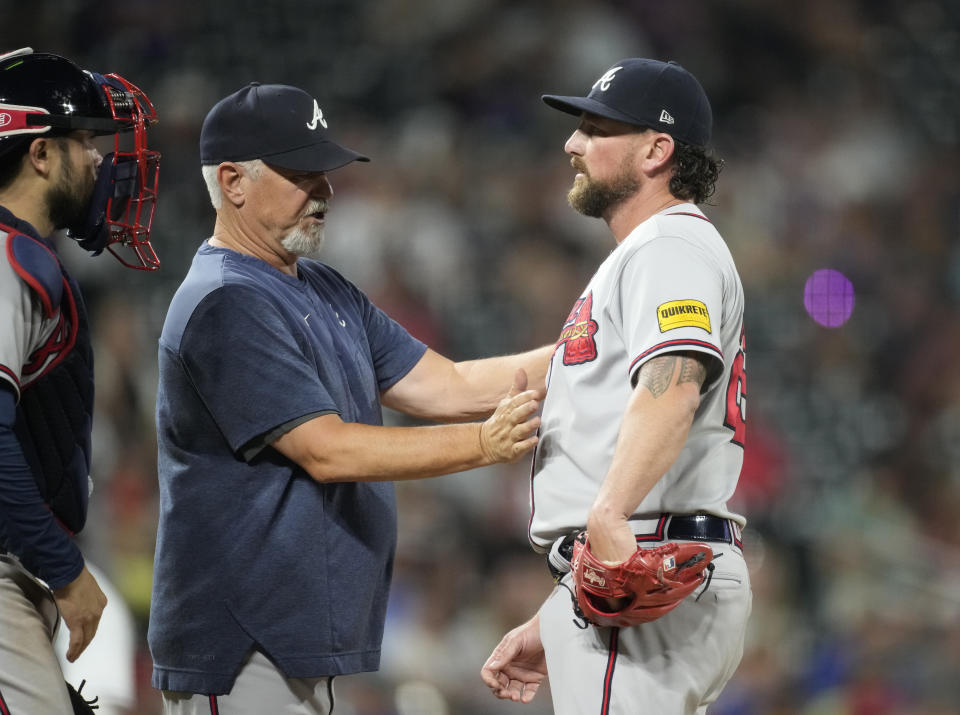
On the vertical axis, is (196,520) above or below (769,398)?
above

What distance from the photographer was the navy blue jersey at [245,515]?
2.66m

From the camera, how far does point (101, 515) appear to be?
5820 millimetres

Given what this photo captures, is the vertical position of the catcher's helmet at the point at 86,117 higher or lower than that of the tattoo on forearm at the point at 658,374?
higher

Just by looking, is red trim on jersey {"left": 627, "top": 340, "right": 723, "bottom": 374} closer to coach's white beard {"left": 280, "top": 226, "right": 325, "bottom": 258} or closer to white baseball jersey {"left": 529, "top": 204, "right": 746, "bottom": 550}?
white baseball jersey {"left": 529, "top": 204, "right": 746, "bottom": 550}

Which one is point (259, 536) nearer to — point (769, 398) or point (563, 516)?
point (563, 516)

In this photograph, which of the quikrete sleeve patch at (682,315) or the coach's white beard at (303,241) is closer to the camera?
the quikrete sleeve patch at (682,315)

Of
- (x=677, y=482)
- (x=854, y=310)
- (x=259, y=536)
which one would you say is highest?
(x=677, y=482)

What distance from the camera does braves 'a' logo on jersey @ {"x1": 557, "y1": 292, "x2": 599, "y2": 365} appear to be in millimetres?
2592

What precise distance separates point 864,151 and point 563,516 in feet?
17.5

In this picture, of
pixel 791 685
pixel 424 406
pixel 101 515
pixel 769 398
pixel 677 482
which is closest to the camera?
pixel 677 482

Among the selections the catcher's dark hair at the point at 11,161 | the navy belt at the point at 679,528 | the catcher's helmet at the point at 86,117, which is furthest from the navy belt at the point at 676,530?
the catcher's dark hair at the point at 11,161

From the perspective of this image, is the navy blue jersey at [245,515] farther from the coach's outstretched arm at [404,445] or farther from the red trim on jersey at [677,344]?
the red trim on jersey at [677,344]

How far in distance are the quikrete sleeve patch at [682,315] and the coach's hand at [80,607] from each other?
139 cm

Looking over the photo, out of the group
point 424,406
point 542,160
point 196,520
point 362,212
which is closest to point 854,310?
point 542,160
